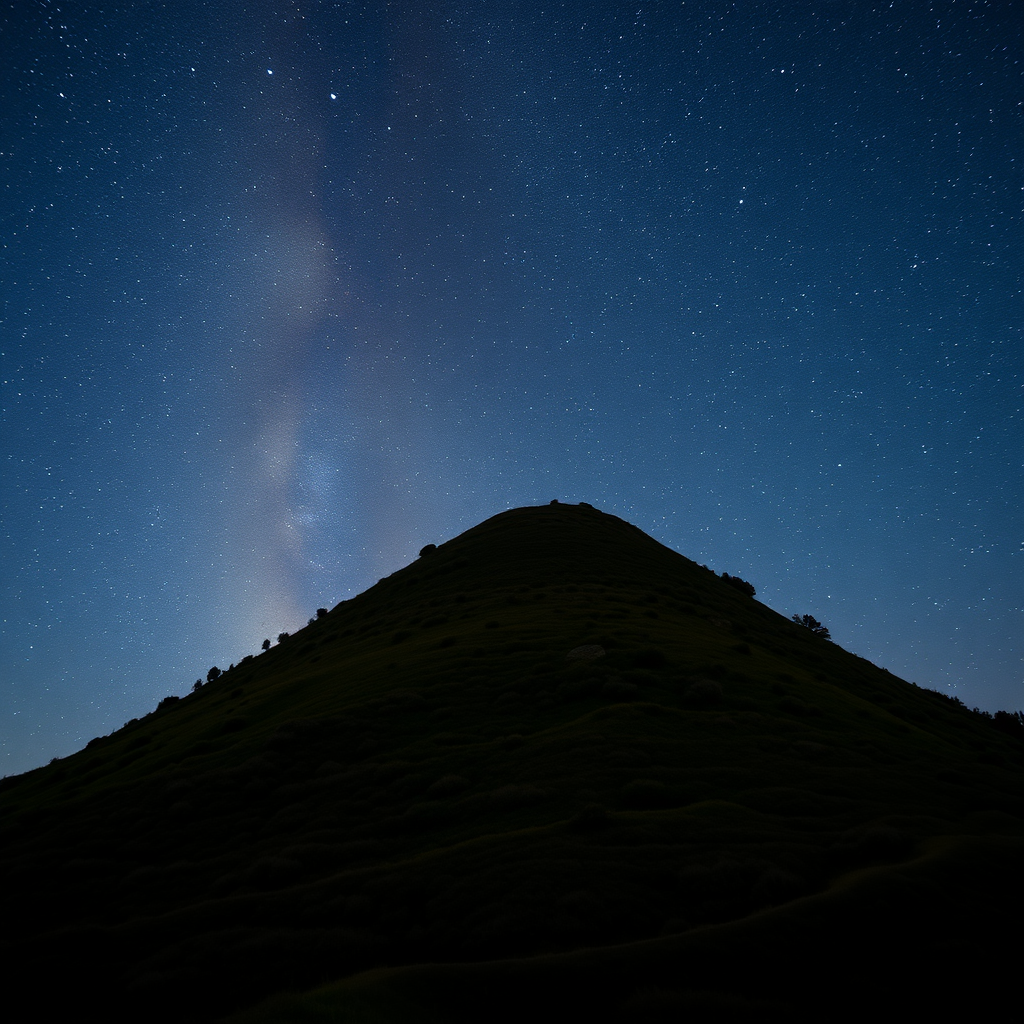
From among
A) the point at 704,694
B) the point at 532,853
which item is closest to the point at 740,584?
the point at 704,694

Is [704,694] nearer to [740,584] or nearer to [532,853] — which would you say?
[532,853]

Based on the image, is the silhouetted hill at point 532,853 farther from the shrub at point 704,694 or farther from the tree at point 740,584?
the tree at point 740,584

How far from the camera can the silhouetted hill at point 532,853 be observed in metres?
7.82

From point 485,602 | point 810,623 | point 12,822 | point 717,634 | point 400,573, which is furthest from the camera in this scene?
point 810,623

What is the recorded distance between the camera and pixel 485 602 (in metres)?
41.6

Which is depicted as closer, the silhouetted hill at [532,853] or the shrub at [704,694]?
the silhouetted hill at [532,853]

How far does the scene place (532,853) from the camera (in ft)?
39.3

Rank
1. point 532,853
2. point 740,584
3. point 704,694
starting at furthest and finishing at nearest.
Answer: point 740,584, point 704,694, point 532,853

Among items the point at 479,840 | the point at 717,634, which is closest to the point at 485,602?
the point at 717,634

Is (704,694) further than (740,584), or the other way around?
(740,584)

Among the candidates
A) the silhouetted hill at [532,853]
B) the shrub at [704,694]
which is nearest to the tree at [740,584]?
the silhouetted hill at [532,853]

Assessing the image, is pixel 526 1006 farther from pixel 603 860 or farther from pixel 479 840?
pixel 479 840

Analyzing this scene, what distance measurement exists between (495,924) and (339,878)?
4.84 meters

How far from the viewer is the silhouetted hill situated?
782 cm
